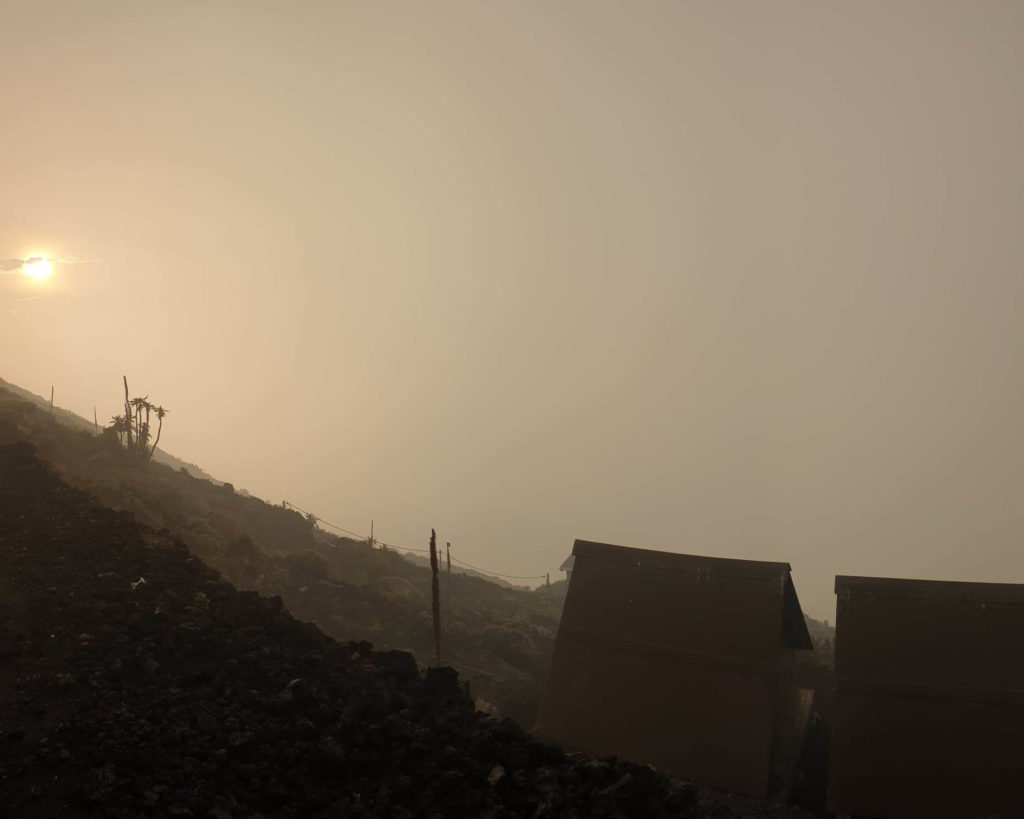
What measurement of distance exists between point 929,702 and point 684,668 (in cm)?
533

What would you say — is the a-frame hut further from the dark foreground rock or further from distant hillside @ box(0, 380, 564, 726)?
distant hillside @ box(0, 380, 564, 726)

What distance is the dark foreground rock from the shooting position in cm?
1019

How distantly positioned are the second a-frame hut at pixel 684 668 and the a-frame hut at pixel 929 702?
5.60 ft

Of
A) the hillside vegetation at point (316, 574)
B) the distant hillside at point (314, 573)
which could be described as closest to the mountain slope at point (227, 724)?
the distant hillside at point (314, 573)

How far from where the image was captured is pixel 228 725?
11.6 meters

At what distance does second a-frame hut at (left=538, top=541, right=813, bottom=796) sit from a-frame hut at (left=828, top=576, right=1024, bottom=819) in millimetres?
1706

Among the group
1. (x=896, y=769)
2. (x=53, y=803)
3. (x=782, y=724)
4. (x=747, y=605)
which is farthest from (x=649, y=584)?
(x=53, y=803)

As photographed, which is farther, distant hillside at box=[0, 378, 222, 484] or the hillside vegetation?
distant hillside at box=[0, 378, 222, 484]

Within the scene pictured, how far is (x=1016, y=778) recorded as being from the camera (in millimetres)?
14688

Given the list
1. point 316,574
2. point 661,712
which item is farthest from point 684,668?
point 316,574

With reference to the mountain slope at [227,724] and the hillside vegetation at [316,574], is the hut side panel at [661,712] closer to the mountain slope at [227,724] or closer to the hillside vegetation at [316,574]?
the hillside vegetation at [316,574]

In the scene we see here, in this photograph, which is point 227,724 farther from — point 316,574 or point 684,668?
point 316,574

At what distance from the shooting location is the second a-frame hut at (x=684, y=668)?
1712cm

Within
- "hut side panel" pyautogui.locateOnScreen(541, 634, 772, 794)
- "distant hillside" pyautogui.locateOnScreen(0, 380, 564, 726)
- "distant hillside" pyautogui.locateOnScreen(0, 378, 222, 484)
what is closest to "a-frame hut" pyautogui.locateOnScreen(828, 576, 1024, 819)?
"hut side panel" pyautogui.locateOnScreen(541, 634, 772, 794)
